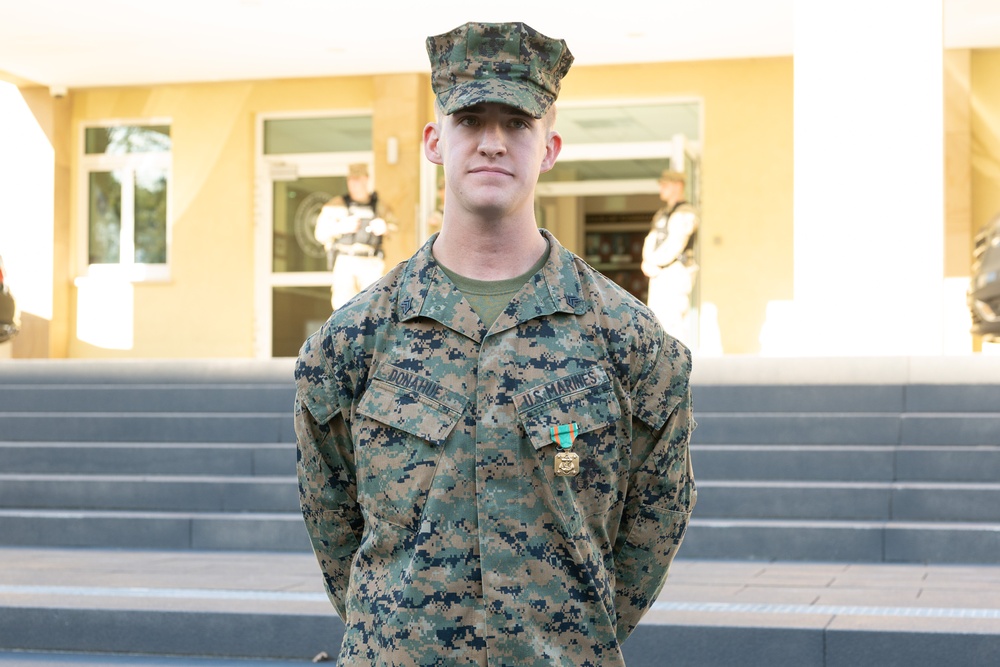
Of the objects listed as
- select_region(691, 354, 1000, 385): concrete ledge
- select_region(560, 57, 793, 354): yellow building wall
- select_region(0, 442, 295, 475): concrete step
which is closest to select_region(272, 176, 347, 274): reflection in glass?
select_region(560, 57, 793, 354): yellow building wall

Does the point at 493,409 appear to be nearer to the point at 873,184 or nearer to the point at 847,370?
the point at 847,370

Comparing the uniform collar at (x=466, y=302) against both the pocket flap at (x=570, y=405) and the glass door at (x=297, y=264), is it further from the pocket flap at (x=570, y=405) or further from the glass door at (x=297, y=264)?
the glass door at (x=297, y=264)

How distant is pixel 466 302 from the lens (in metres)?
2.10

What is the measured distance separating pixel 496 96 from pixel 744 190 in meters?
15.8

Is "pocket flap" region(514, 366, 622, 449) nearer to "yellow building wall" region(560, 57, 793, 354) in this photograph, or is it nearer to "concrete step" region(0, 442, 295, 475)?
"concrete step" region(0, 442, 295, 475)

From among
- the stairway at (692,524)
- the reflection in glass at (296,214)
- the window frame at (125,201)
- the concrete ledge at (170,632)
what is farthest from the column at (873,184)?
the window frame at (125,201)

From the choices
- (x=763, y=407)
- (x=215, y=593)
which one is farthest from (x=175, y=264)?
(x=215, y=593)

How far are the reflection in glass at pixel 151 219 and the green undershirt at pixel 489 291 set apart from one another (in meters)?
17.9

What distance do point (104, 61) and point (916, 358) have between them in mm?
11701

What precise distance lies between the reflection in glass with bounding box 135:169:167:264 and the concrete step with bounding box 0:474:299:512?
413 inches

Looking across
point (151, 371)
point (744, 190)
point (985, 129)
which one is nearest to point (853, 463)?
point (151, 371)

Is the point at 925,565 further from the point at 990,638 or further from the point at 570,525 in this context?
the point at 570,525

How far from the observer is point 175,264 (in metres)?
19.3

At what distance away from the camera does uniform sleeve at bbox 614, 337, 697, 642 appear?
2.17 meters
